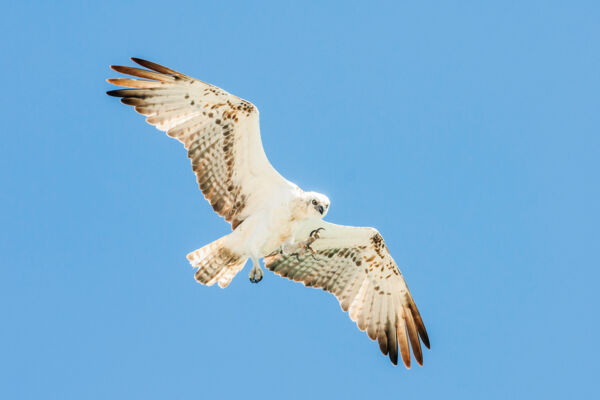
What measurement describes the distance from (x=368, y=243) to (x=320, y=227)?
2.91 ft

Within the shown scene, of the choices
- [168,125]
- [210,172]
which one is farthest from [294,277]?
[168,125]

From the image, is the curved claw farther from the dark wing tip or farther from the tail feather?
the dark wing tip

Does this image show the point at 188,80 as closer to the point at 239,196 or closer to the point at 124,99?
the point at 124,99

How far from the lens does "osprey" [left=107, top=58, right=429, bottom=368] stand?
12.5 metres

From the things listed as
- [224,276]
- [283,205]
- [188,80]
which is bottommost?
[224,276]

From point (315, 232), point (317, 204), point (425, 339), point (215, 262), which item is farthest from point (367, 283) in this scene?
point (215, 262)

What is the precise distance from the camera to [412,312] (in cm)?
1411

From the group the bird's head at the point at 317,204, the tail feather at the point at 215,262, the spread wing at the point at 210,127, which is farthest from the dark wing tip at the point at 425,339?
the spread wing at the point at 210,127

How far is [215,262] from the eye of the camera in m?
12.9

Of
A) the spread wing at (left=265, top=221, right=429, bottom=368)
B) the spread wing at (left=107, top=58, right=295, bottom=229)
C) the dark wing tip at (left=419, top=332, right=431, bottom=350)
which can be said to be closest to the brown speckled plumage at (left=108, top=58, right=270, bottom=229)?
the spread wing at (left=107, top=58, right=295, bottom=229)

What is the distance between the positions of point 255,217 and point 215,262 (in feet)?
2.83

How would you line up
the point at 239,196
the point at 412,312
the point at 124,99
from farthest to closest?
the point at 412,312 < the point at 239,196 < the point at 124,99

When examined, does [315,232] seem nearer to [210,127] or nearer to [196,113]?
[210,127]

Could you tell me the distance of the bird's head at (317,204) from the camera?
1243 centimetres
